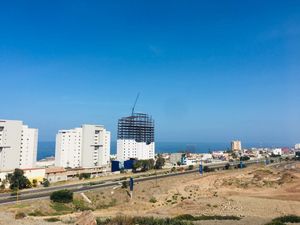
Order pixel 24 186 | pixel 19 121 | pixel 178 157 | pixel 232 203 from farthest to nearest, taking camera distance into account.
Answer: pixel 178 157
pixel 19 121
pixel 24 186
pixel 232 203

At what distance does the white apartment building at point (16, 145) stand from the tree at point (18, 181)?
2515cm

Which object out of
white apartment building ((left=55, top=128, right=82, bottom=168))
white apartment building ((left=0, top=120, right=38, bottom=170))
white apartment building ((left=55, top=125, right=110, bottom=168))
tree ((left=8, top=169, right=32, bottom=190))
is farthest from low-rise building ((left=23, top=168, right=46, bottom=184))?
white apartment building ((left=55, top=128, right=82, bottom=168))

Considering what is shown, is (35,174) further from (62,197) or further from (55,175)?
(62,197)

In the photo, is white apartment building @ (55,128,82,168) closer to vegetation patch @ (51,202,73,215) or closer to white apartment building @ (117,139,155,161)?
white apartment building @ (117,139,155,161)

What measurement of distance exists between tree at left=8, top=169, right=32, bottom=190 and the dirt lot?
2549 centimetres

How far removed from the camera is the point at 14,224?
91.4 feet

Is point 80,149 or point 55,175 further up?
point 80,149

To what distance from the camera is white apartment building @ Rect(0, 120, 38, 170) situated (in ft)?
336

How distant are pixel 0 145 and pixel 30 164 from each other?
15.8 metres

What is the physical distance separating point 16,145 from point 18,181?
3180 centimetres

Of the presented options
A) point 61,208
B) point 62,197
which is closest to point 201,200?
point 61,208

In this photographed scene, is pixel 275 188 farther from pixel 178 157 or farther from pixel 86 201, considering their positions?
pixel 178 157

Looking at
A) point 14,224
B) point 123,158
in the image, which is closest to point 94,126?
point 123,158

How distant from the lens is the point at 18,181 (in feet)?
255
